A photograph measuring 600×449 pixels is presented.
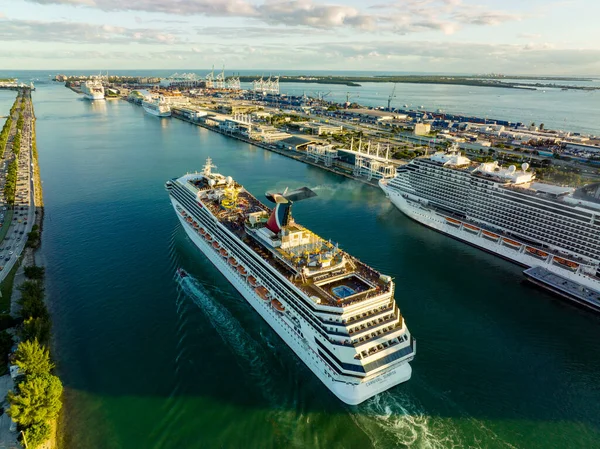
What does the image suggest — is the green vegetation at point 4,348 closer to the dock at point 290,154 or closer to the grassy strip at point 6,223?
the grassy strip at point 6,223

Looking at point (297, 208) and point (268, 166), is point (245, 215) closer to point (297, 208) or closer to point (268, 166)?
point (297, 208)

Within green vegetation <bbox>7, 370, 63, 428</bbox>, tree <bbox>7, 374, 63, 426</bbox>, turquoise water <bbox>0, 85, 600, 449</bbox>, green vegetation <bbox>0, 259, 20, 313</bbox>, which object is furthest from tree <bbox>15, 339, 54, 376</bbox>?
green vegetation <bbox>0, 259, 20, 313</bbox>

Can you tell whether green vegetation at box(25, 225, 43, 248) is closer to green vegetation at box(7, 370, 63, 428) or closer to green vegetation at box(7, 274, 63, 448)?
green vegetation at box(7, 274, 63, 448)

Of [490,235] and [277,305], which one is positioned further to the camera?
[490,235]

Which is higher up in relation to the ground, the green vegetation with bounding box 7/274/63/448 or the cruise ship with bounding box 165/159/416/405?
the cruise ship with bounding box 165/159/416/405

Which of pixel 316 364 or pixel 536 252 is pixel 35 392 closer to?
pixel 316 364

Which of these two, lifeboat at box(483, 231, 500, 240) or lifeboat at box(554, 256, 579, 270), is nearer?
lifeboat at box(554, 256, 579, 270)

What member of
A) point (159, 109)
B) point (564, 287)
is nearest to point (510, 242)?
point (564, 287)
